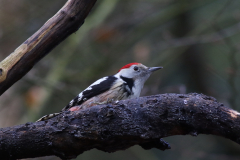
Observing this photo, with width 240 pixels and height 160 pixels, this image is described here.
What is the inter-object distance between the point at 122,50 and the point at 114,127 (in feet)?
12.0

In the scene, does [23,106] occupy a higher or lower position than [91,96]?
higher

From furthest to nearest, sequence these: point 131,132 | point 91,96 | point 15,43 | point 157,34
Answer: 1. point 157,34
2. point 15,43
3. point 91,96
4. point 131,132

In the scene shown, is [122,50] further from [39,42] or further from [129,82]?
[39,42]

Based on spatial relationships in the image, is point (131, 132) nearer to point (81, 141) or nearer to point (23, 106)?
point (81, 141)

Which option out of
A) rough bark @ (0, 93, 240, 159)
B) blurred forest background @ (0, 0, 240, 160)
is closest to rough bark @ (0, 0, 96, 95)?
rough bark @ (0, 93, 240, 159)

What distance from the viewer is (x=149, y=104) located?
2621mm

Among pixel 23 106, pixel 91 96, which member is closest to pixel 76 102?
pixel 91 96

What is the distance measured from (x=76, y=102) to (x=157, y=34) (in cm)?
455

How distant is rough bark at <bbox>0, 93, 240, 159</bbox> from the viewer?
247cm

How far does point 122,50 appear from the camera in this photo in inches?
240

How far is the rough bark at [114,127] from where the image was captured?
247 cm

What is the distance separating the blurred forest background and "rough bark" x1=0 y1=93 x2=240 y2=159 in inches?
109

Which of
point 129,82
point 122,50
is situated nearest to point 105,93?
point 129,82

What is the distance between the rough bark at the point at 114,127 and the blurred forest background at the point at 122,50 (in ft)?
9.11
